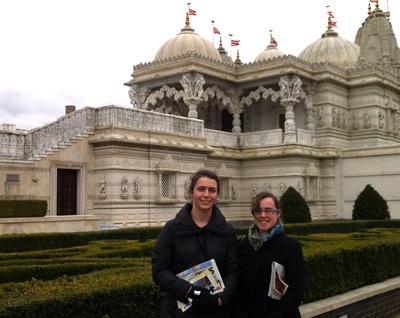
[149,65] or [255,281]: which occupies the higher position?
[149,65]

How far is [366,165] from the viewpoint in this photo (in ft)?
94.6

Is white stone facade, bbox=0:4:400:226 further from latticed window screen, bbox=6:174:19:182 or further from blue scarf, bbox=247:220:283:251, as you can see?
A: blue scarf, bbox=247:220:283:251

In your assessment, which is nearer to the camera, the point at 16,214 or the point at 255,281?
the point at 255,281

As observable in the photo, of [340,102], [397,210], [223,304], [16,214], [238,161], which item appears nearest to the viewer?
[223,304]

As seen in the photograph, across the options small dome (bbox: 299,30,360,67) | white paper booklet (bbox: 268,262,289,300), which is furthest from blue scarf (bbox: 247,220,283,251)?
small dome (bbox: 299,30,360,67)

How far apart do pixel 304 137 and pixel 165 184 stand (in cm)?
995

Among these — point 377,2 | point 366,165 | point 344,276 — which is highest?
point 377,2

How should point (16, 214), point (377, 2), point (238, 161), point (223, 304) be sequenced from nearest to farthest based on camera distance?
point (223, 304)
point (16, 214)
point (238, 161)
point (377, 2)

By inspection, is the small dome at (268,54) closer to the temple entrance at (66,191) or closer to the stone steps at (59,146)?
the stone steps at (59,146)

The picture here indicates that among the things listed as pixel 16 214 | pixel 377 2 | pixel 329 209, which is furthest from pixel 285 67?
pixel 16 214

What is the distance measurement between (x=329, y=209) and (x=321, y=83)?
275 inches

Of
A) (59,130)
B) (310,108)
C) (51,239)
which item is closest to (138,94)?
(310,108)

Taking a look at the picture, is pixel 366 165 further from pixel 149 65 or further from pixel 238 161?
pixel 149 65

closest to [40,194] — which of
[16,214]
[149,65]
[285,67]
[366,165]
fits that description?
[16,214]
